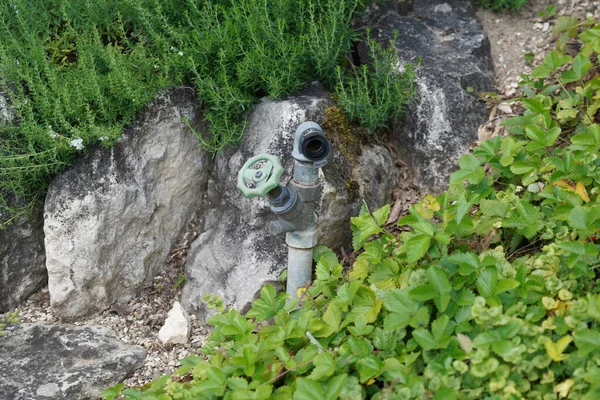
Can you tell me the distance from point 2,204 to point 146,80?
3.65 ft

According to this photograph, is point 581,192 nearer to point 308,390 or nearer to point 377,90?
point 377,90

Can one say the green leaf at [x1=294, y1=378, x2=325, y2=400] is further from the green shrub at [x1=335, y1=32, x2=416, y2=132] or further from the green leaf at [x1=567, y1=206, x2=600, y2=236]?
the green shrub at [x1=335, y1=32, x2=416, y2=132]

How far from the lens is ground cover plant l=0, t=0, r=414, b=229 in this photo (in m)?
3.98

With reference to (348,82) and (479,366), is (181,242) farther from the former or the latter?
(479,366)

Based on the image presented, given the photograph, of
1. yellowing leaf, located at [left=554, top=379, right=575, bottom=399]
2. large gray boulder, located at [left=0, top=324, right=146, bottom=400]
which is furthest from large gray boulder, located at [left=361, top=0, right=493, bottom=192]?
large gray boulder, located at [left=0, top=324, right=146, bottom=400]

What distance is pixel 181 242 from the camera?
14.5ft

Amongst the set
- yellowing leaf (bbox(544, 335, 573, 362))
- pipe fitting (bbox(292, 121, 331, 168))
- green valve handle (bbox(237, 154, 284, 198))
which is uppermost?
pipe fitting (bbox(292, 121, 331, 168))

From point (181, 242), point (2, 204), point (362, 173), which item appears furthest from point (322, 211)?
point (2, 204)

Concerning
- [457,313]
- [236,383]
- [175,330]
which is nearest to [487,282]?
[457,313]

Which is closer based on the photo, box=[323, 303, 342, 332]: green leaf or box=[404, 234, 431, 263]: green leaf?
box=[404, 234, 431, 263]: green leaf

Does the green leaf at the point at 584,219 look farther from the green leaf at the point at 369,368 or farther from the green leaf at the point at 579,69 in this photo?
the green leaf at the point at 579,69

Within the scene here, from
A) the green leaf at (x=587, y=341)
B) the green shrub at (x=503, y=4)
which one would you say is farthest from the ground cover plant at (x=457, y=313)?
the green shrub at (x=503, y=4)

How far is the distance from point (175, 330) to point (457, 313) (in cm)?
179

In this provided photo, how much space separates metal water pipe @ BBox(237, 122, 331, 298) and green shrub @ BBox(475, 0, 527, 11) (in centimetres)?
217
